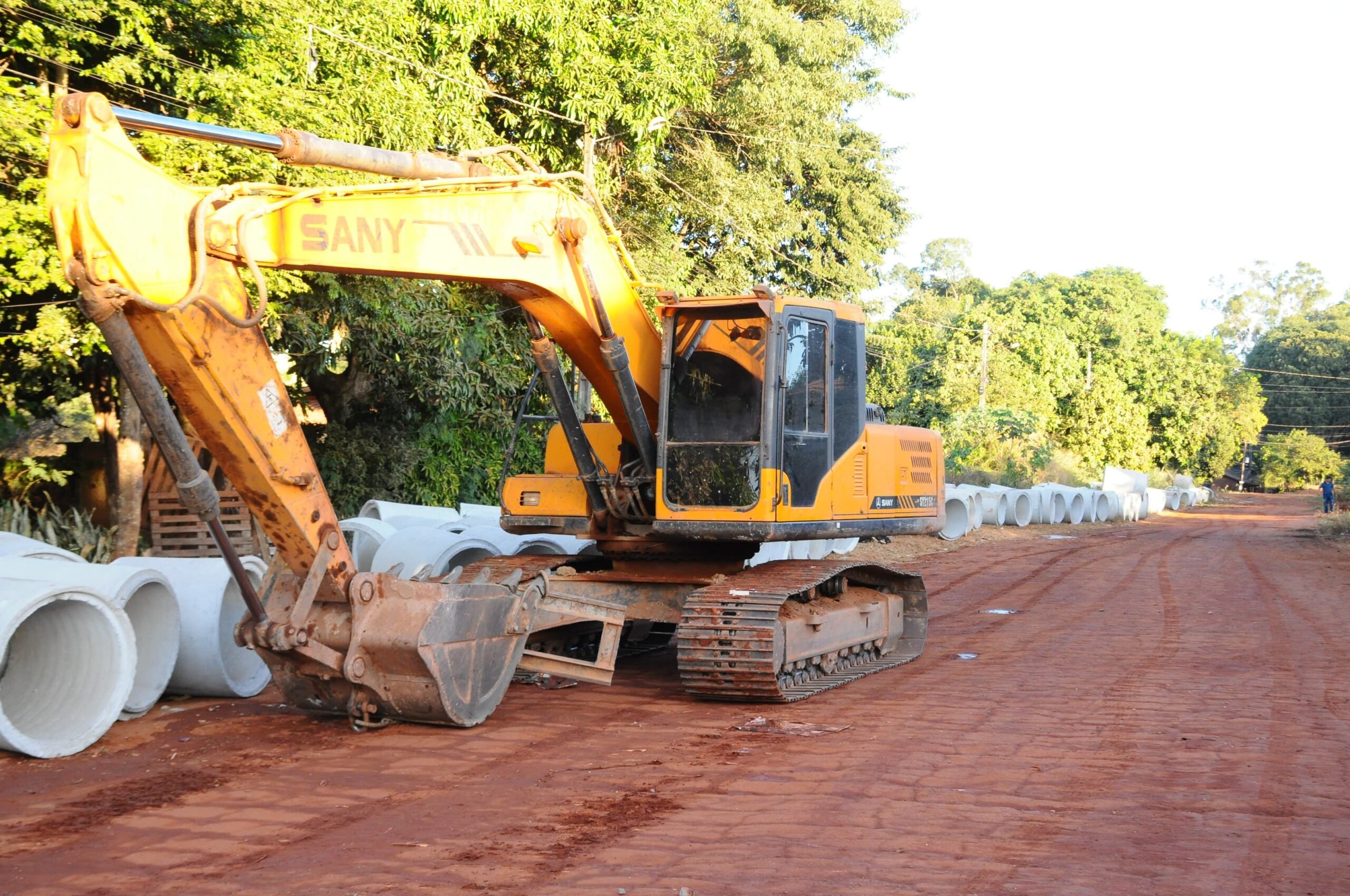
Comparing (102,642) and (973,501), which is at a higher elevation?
(973,501)

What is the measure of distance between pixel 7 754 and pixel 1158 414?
62533 millimetres

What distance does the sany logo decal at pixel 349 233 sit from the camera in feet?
21.5

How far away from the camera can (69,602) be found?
25.1 feet

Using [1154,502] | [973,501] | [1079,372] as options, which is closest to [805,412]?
[973,501]

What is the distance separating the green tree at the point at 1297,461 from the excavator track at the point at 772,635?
6882 cm

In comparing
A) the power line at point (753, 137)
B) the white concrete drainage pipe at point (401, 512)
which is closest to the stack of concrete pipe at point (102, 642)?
the white concrete drainage pipe at point (401, 512)

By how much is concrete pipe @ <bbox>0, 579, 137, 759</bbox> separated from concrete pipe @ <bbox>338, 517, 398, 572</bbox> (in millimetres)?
5088

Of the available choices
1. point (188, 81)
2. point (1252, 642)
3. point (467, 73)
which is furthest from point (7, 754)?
point (467, 73)

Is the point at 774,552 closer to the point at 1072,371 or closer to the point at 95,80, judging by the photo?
the point at 95,80

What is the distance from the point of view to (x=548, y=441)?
10.1 meters

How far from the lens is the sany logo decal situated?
258 inches

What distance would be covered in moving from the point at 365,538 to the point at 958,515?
1594 cm

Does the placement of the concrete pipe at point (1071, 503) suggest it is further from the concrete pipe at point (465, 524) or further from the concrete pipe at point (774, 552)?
the concrete pipe at point (465, 524)

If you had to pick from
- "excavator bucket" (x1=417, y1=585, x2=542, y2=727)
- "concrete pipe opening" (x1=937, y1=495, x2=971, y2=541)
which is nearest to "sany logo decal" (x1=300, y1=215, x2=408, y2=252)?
"excavator bucket" (x1=417, y1=585, x2=542, y2=727)
